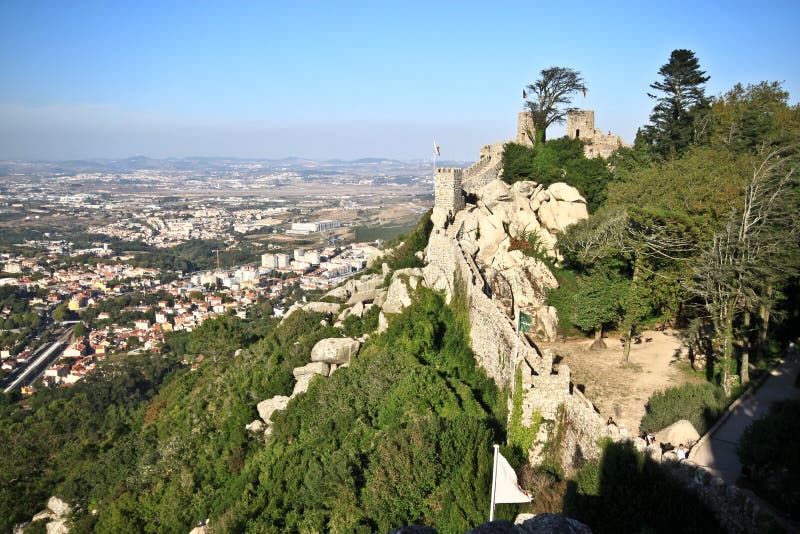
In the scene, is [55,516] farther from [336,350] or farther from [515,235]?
[515,235]

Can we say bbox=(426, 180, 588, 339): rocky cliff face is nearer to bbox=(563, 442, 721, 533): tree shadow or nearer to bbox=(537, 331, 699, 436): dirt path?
bbox=(537, 331, 699, 436): dirt path

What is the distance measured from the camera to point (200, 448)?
59.6 ft

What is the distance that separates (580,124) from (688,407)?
1940 cm

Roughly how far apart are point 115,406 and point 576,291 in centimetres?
3164

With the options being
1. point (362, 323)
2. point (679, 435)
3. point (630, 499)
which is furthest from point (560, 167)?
point (630, 499)

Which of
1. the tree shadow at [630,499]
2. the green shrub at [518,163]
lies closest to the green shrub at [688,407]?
the tree shadow at [630,499]

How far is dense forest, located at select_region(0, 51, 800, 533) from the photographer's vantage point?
10.6m

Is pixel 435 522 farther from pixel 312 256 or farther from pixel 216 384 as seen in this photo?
pixel 312 256

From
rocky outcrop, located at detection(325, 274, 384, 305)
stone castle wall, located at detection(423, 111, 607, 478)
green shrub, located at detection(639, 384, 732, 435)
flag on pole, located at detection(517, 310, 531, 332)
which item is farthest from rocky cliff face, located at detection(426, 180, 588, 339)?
green shrub, located at detection(639, 384, 732, 435)

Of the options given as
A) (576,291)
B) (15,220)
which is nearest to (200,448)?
(576,291)

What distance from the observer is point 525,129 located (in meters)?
27.3

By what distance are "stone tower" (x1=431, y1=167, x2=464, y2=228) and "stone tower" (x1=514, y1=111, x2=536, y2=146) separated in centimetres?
635

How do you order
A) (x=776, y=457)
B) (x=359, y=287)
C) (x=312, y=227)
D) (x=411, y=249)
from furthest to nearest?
(x=312, y=227), (x=359, y=287), (x=411, y=249), (x=776, y=457)

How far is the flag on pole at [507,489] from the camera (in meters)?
8.04
